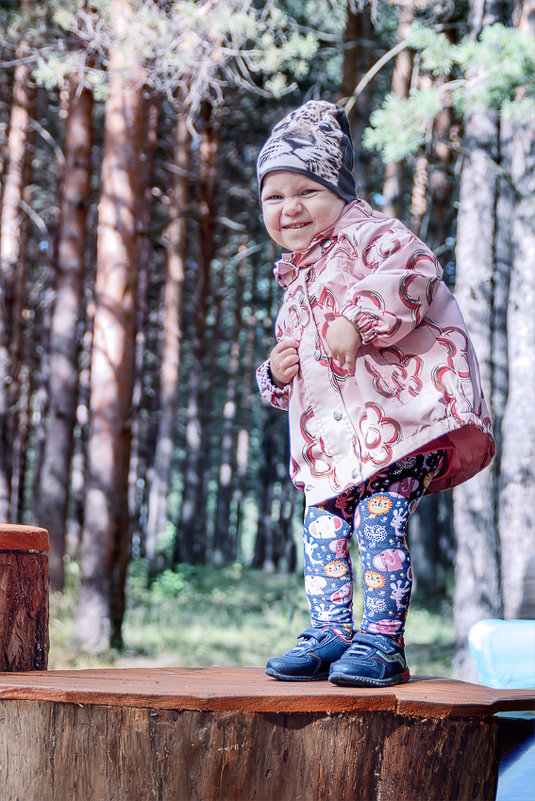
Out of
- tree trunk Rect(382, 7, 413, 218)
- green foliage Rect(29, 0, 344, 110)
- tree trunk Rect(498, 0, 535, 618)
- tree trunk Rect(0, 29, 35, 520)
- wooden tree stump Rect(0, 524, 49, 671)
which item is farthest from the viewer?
tree trunk Rect(0, 29, 35, 520)

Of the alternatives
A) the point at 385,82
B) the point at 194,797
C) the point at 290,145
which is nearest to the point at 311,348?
the point at 290,145

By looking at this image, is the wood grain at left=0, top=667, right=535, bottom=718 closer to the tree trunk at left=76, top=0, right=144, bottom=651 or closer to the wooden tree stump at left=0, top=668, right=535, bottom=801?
the wooden tree stump at left=0, top=668, right=535, bottom=801

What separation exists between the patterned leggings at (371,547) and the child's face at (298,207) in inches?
31.1

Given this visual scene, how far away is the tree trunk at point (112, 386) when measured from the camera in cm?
824

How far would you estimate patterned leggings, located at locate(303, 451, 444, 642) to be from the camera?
2508 millimetres

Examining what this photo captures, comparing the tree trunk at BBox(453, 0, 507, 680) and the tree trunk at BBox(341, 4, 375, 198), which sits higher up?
the tree trunk at BBox(341, 4, 375, 198)

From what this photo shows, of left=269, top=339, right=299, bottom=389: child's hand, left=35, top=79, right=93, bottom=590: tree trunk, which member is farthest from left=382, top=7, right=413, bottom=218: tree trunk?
left=269, top=339, right=299, bottom=389: child's hand

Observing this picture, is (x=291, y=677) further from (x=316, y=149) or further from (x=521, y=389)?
(x=521, y=389)

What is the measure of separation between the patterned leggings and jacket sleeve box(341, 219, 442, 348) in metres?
0.39

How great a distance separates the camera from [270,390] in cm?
294

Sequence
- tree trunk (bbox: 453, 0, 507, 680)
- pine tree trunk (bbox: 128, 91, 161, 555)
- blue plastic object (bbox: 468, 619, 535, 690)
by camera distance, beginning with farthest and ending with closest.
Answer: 1. pine tree trunk (bbox: 128, 91, 161, 555)
2. tree trunk (bbox: 453, 0, 507, 680)
3. blue plastic object (bbox: 468, 619, 535, 690)

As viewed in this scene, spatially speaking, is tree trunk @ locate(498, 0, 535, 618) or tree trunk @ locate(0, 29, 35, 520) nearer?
tree trunk @ locate(498, 0, 535, 618)

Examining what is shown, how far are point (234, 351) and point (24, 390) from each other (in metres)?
5.19

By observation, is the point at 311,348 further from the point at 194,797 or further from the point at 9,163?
the point at 9,163
